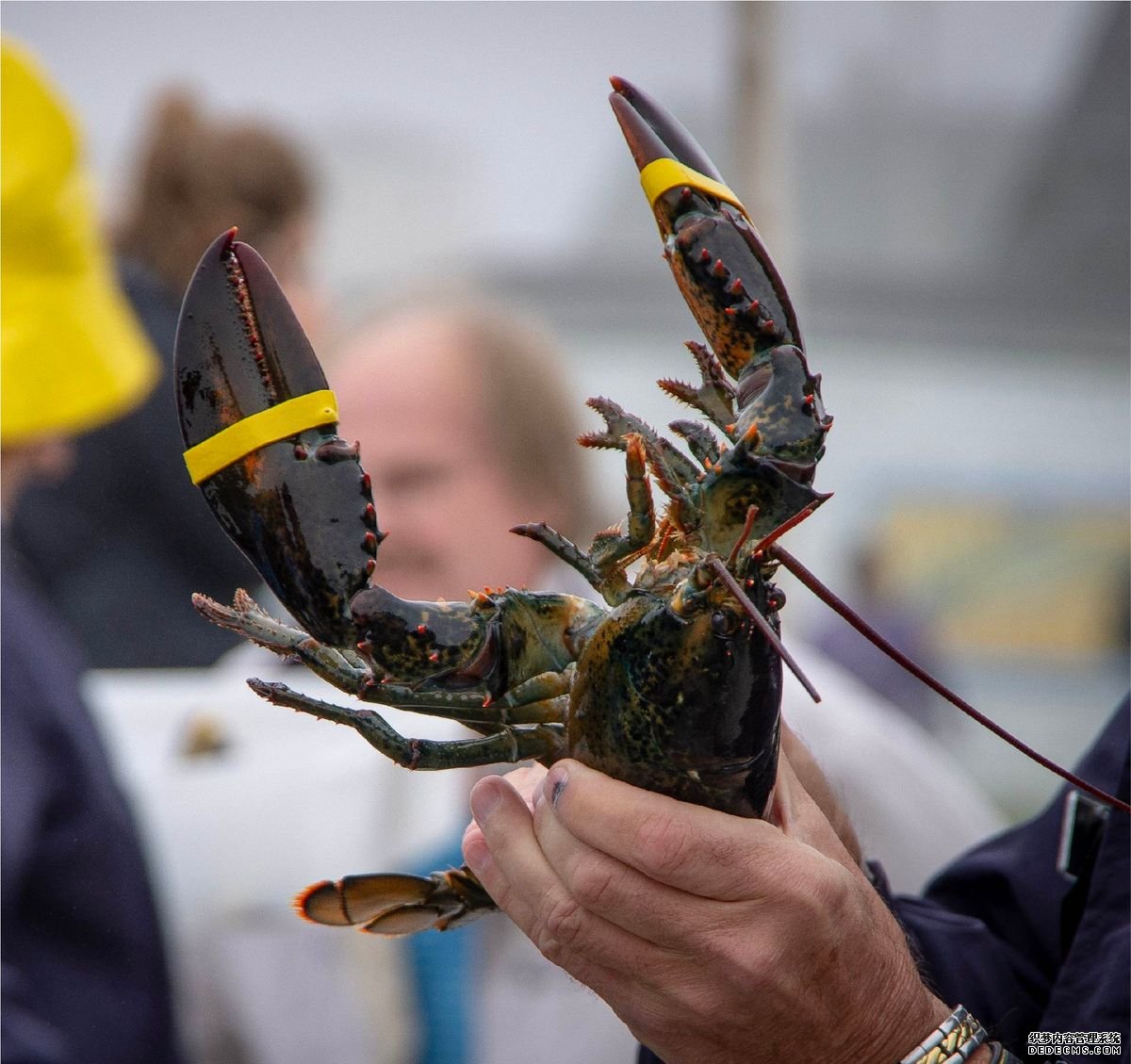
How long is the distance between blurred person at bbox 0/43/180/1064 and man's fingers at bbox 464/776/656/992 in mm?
670

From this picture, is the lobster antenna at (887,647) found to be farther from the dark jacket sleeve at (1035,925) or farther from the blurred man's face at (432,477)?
the blurred man's face at (432,477)

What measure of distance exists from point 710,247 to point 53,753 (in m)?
0.97

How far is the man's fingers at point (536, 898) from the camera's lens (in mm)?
769

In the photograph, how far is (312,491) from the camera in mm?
746

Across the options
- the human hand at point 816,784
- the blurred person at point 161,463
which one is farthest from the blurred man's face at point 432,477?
the human hand at point 816,784

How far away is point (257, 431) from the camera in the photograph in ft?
2.39

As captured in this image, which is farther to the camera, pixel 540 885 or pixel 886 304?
pixel 886 304

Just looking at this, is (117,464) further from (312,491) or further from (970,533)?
(970,533)

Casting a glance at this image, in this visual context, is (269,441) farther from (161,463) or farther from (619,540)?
(161,463)

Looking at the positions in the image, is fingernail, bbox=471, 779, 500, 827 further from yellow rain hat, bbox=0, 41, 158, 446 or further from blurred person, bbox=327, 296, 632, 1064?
yellow rain hat, bbox=0, 41, 158, 446

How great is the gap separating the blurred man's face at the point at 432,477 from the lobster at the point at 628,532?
0.89 metres

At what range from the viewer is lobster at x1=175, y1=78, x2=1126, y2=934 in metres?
0.73

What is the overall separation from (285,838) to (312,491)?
3.46ft

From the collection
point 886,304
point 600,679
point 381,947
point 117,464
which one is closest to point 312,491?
point 600,679
